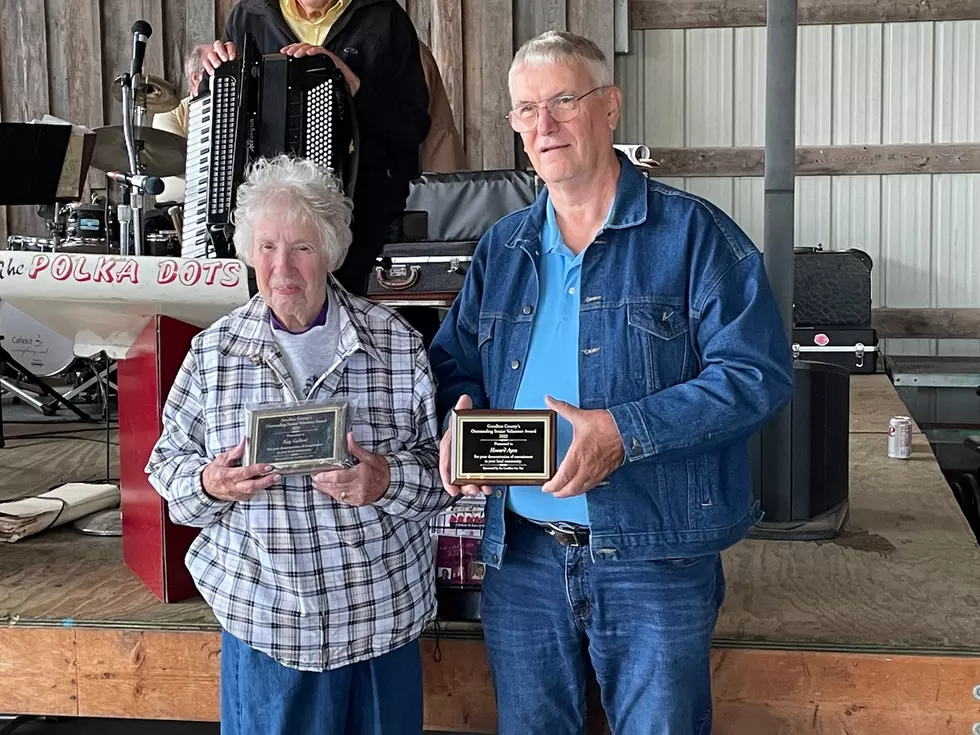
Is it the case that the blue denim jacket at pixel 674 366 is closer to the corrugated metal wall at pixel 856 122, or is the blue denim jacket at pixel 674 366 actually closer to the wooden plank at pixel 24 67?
the corrugated metal wall at pixel 856 122

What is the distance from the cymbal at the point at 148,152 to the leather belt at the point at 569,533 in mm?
2734

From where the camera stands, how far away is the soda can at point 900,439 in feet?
13.6

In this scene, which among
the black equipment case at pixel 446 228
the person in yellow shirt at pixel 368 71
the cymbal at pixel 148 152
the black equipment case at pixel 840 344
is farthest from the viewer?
the black equipment case at pixel 840 344

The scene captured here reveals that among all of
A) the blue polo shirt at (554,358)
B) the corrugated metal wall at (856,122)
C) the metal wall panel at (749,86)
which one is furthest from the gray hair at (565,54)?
the metal wall panel at (749,86)

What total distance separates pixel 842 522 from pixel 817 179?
15.6ft

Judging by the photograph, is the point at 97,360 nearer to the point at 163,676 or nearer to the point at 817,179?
the point at 163,676

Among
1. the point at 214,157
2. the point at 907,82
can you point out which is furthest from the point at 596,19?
the point at 214,157

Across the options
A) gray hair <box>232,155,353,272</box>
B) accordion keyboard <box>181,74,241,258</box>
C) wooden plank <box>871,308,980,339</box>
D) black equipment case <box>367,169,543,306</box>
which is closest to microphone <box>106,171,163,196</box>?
accordion keyboard <box>181,74,241,258</box>

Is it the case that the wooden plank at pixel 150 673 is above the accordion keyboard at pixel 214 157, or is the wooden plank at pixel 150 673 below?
below

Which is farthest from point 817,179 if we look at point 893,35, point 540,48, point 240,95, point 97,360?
point 540,48

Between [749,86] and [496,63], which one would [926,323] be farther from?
[496,63]

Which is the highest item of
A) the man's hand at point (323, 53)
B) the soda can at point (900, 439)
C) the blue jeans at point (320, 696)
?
the man's hand at point (323, 53)

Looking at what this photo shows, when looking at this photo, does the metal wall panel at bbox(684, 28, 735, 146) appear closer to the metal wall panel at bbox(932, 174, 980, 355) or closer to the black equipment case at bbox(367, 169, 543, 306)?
the metal wall panel at bbox(932, 174, 980, 355)

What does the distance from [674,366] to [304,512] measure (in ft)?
2.21
